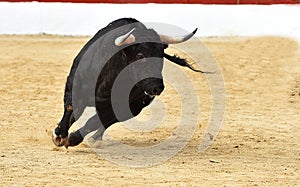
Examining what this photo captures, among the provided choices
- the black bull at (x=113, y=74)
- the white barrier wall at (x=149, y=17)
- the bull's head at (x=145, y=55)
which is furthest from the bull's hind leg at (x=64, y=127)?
the white barrier wall at (x=149, y=17)

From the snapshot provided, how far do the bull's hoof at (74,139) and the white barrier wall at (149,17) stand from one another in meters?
5.98

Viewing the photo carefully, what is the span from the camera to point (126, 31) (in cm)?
555

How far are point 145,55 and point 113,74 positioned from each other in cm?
31

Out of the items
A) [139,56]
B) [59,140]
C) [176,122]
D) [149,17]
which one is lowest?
[149,17]

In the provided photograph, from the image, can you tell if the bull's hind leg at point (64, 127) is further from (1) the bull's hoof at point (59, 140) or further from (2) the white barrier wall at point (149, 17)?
(2) the white barrier wall at point (149, 17)

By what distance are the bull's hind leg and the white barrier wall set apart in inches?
235

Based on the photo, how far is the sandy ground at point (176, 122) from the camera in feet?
16.1

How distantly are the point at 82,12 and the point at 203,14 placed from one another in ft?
5.52

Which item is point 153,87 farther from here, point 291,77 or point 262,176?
point 291,77

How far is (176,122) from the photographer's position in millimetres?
7203

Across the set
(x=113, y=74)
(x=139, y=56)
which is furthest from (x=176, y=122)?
(x=139, y=56)

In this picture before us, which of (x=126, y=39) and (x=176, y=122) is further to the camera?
(x=176, y=122)

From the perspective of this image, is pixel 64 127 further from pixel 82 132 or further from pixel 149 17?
pixel 149 17

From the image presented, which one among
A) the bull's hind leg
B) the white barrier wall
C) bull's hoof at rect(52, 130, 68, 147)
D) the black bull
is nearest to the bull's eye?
the black bull
